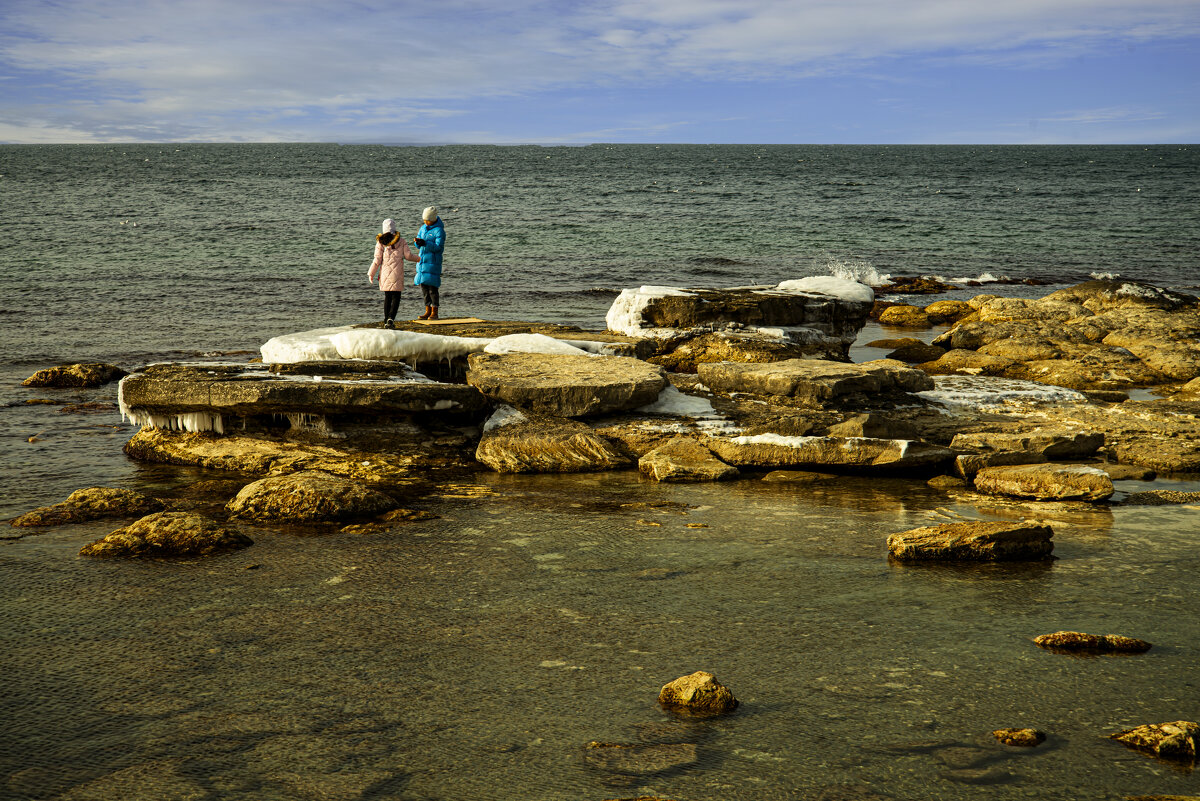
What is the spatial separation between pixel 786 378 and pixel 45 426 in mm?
7354

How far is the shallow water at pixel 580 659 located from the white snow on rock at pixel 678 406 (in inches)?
89.1

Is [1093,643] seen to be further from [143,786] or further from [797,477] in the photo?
[143,786]

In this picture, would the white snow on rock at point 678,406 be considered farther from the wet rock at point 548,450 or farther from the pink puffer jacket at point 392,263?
the pink puffer jacket at point 392,263

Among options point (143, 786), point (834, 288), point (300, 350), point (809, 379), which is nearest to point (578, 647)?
point (143, 786)

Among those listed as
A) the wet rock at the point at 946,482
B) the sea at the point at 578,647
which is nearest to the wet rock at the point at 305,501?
the sea at the point at 578,647

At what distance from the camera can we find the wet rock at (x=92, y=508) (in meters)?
6.07

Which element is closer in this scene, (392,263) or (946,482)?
(946,482)

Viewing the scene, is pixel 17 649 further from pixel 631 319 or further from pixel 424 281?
pixel 424 281

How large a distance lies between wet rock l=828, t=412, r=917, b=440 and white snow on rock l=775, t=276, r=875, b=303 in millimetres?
3983

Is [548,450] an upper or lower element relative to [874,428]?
lower

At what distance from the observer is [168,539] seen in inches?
215

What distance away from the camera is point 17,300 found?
19766 millimetres

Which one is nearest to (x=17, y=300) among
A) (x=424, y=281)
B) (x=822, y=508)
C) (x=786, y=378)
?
(x=424, y=281)

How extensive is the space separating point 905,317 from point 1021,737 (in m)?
14.8
